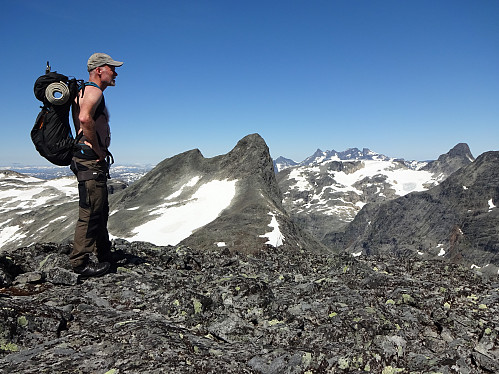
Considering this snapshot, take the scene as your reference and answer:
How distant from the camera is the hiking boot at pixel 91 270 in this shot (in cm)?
1055

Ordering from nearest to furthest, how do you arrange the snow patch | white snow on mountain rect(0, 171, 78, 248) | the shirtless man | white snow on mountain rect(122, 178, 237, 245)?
the shirtless man, the snow patch, white snow on mountain rect(122, 178, 237, 245), white snow on mountain rect(0, 171, 78, 248)

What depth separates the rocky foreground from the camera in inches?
249

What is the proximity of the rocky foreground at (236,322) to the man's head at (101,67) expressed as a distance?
6.31 metres

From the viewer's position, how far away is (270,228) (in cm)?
4947

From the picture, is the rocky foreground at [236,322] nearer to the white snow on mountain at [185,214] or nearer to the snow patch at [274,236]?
the snow patch at [274,236]

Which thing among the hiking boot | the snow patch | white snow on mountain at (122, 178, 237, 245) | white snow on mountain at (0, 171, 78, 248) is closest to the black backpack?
the hiking boot

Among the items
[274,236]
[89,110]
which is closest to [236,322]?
[89,110]

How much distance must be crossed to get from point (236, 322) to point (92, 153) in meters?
6.54

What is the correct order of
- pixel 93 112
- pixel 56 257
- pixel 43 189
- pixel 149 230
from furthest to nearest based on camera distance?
pixel 43 189
pixel 149 230
pixel 56 257
pixel 93 112

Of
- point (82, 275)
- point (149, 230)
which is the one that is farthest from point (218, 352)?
point (149, 230)

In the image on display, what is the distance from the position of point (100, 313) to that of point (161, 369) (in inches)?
132

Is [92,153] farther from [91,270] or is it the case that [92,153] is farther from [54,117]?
[91,270]

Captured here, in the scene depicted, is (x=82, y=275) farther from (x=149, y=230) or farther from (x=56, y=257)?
(x=149, y=230)

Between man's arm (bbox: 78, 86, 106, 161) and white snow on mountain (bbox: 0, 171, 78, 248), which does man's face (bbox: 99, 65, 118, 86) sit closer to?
man's arm (bbox: 78, 86, 106, 161)
